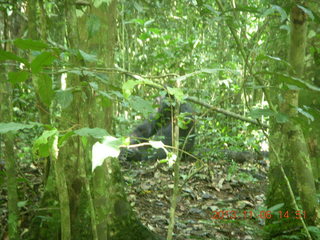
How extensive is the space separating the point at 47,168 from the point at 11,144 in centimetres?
50

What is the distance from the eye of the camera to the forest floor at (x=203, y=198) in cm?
297

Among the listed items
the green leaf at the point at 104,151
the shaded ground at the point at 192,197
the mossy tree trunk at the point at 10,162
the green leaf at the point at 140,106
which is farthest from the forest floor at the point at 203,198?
the green leaf at the point at 104,151

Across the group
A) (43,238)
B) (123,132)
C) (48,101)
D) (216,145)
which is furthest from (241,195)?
(48,101)

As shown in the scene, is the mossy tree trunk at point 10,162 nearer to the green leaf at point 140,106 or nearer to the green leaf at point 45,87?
the green leaf at point 45,87

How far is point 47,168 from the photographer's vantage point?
2.69 meters

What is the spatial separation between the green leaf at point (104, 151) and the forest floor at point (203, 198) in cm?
178

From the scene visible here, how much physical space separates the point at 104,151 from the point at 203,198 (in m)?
3.37

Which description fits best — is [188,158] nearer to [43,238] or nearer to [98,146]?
[43,238]

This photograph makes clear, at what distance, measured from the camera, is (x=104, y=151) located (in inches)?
31.5

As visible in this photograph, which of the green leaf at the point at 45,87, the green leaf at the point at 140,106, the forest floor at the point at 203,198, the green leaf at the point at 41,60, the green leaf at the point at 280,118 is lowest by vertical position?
the forest floor at the point at 203,198

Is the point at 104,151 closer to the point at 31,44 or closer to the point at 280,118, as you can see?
the point at 31,44

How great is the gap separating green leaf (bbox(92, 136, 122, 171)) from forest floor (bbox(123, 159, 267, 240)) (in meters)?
1.78

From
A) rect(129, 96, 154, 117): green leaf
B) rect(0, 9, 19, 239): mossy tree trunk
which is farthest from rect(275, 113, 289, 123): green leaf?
rect(0, 9, 19, 239): mossy tree trunk

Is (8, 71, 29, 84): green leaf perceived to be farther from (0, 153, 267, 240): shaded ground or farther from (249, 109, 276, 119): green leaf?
(0, 153, 267, 240): shaded ground
